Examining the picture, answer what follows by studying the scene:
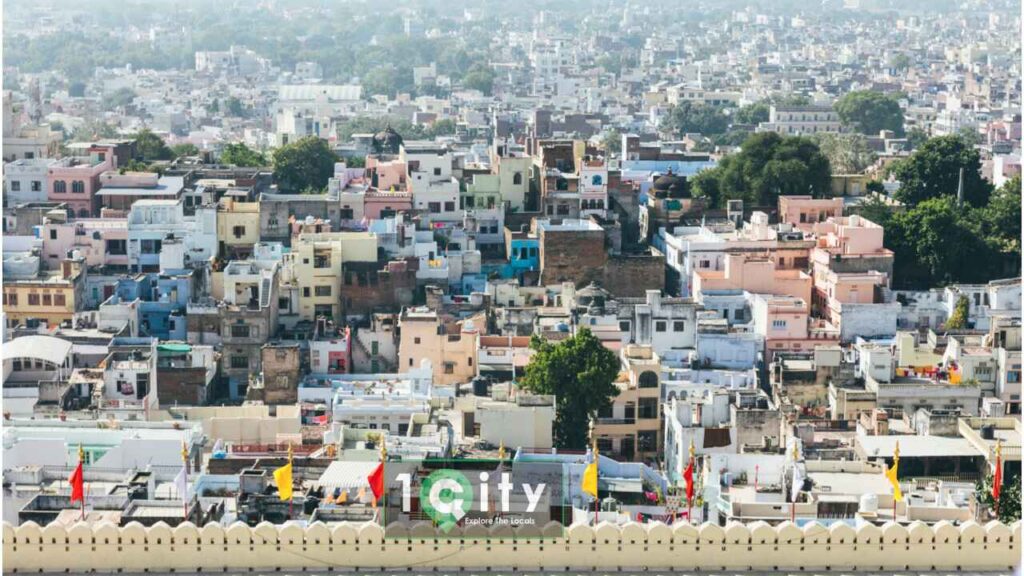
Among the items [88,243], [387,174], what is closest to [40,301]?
[88,243]

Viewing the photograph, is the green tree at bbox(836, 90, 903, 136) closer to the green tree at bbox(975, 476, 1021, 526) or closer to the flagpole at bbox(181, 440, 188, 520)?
the green tree at bbox(975, 476, 1021, 526)

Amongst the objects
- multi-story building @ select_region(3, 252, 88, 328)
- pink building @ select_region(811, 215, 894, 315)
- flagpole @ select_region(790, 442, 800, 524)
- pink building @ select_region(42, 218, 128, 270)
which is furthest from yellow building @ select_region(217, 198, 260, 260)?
flagpole @ select_region(790, 442, 800, 524)

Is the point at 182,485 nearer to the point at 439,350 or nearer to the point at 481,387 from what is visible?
the point at 481,387

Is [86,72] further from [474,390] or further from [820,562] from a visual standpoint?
[820,562]

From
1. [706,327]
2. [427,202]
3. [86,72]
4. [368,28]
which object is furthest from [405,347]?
[368,28]

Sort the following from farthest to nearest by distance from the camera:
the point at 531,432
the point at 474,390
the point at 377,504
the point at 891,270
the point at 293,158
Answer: the point at 293,158, the point at 891,270, the point at 474,390, the point at 531,432, the point at 377,504

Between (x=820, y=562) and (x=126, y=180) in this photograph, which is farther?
(x=126, y=180)

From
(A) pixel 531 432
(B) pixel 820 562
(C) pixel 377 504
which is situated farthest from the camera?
(A) pixel 531 432
